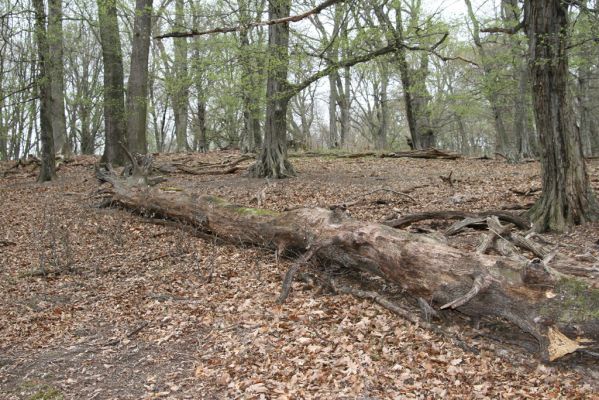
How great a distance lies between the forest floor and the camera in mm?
4109

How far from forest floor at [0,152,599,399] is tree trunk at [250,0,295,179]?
413cm

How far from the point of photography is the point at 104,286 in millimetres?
7051

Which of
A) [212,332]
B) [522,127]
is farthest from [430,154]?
[212,332]

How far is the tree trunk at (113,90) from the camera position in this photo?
52.2ft

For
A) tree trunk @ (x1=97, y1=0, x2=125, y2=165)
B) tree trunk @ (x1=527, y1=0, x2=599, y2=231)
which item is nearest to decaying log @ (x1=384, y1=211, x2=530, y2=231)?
tree trunk @ (x1=527, y1=0, x2=599, y2=231)

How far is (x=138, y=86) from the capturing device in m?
16.1

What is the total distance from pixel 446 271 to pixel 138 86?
1370 cm

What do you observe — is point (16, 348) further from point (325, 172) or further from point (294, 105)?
point (294, 105)

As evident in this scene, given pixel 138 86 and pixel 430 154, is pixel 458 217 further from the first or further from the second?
pixel 138 86

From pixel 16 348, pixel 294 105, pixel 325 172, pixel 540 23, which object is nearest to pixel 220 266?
pixel 16 348

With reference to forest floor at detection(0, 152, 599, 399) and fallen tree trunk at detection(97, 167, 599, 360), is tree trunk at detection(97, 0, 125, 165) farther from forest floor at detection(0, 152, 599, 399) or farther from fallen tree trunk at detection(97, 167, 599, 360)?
fallen tree trunk at detection(97, 167, 599, 360)

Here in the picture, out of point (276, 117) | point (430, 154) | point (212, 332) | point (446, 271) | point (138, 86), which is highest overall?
point (138, 86)

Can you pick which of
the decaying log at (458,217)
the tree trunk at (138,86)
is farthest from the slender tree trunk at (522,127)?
the tree trunk at (138,86)

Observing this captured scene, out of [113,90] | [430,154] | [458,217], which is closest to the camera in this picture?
[458,217]
